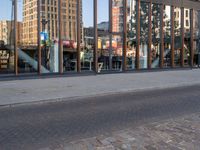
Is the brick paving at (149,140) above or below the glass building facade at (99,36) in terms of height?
below

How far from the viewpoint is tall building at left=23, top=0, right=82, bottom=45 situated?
64.1 ft

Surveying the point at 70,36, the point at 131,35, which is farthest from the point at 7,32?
the point at 131,35

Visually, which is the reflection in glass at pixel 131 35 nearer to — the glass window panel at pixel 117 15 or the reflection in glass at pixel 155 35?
the glass window panel at pixel 117 15

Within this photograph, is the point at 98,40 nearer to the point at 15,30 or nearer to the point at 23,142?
the point at 15,30

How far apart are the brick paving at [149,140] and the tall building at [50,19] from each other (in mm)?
13661

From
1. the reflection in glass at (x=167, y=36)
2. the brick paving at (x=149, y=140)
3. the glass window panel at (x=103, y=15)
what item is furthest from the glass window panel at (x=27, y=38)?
the brick paving at (x=149, y=140)

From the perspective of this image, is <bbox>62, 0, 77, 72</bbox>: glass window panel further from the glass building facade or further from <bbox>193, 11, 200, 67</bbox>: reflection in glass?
<bbox>193, 11, 200, 67</bbox>: reflection in glass

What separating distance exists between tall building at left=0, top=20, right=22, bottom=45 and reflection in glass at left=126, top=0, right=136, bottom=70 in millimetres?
7711

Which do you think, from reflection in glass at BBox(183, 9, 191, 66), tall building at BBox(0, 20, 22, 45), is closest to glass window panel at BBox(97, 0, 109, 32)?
tall building at BBox(0, 20, 22, 45)

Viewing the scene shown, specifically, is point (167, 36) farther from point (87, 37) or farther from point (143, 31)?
point (87, 37)

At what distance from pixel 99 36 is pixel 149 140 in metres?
16.8

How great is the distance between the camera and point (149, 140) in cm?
601

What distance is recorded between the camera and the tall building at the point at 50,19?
770 inches

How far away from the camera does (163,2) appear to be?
26125mm
